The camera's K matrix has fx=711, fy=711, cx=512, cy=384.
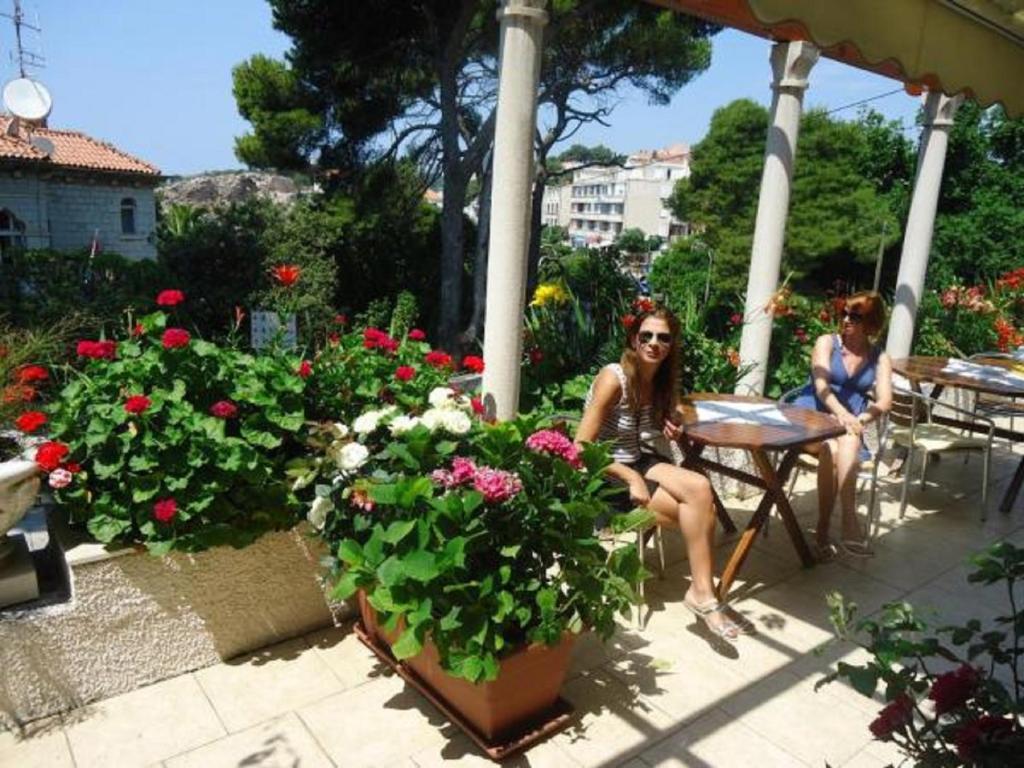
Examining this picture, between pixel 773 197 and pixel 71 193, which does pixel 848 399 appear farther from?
pixel 71 193

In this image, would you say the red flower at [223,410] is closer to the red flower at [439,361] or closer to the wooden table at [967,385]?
the red flower at [439,361]

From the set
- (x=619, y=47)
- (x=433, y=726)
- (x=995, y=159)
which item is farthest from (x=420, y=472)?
(x=995, y=159)

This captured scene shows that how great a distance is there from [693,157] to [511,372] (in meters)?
26.3

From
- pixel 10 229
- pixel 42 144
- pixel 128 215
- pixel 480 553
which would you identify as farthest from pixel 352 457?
pixel 128 215

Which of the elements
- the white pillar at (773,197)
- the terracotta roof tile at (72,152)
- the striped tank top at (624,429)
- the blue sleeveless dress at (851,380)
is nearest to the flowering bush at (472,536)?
the striped tank top at (624,429)

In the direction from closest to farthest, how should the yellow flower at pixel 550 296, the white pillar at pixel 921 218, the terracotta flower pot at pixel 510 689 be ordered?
the terracotta flower pot at pixel 510 689
the yellow flower at pixel 550 296
the white pillar at pixel 921 218

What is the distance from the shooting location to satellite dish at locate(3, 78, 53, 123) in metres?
14.2

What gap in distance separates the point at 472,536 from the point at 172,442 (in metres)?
0.95

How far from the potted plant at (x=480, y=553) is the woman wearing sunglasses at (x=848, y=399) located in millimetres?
1581

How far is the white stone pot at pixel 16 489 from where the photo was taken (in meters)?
1.92

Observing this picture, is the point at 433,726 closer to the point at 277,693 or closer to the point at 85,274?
the point at 277,693

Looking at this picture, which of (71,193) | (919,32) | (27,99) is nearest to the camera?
(919,32)

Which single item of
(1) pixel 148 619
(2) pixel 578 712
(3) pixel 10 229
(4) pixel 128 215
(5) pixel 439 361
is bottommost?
(2) pixel 578 712

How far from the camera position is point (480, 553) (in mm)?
1867
